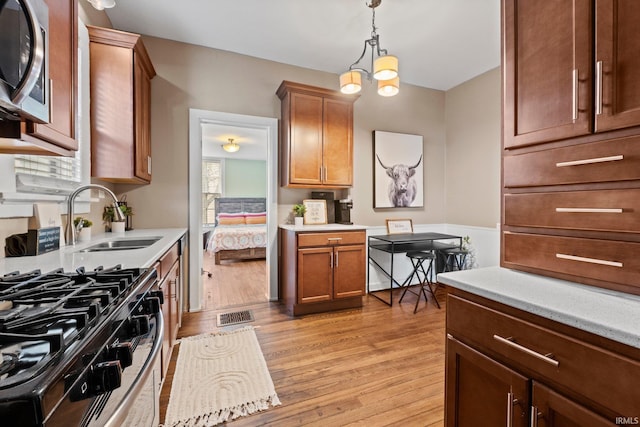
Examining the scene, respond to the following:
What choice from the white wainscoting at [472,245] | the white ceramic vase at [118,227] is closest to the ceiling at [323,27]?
the white ceramic vase at [118,227]

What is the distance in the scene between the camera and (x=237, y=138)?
20.7 ft

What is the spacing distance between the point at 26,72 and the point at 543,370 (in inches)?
67.3

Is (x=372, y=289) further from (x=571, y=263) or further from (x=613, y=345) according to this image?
(x=613, y=345)

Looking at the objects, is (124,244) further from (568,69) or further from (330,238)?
(568,69)

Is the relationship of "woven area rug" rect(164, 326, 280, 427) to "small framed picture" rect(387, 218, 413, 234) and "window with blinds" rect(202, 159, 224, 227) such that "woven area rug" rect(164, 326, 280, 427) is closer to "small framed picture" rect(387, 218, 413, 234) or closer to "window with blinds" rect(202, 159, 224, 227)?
"small framed picture" rect(387, 218, 413, 234)

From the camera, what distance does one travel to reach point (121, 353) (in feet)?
2.21

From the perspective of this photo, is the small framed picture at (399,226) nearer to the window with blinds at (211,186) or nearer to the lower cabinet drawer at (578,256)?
the lower cabinet drawer at (578,256)

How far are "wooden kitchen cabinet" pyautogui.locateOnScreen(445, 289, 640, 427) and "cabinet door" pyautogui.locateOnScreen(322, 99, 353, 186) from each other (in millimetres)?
2496

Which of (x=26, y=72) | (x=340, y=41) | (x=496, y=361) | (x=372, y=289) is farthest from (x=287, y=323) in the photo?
(x=340, y=41)

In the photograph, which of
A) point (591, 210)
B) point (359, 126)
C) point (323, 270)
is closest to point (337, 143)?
point (359, 126)

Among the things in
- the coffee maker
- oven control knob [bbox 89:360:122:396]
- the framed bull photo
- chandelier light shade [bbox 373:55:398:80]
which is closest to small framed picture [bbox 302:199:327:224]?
the coffee maker

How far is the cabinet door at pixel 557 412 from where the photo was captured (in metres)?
0.70

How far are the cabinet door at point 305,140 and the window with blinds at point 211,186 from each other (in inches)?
229

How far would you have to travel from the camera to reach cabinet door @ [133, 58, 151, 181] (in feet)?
8.13
